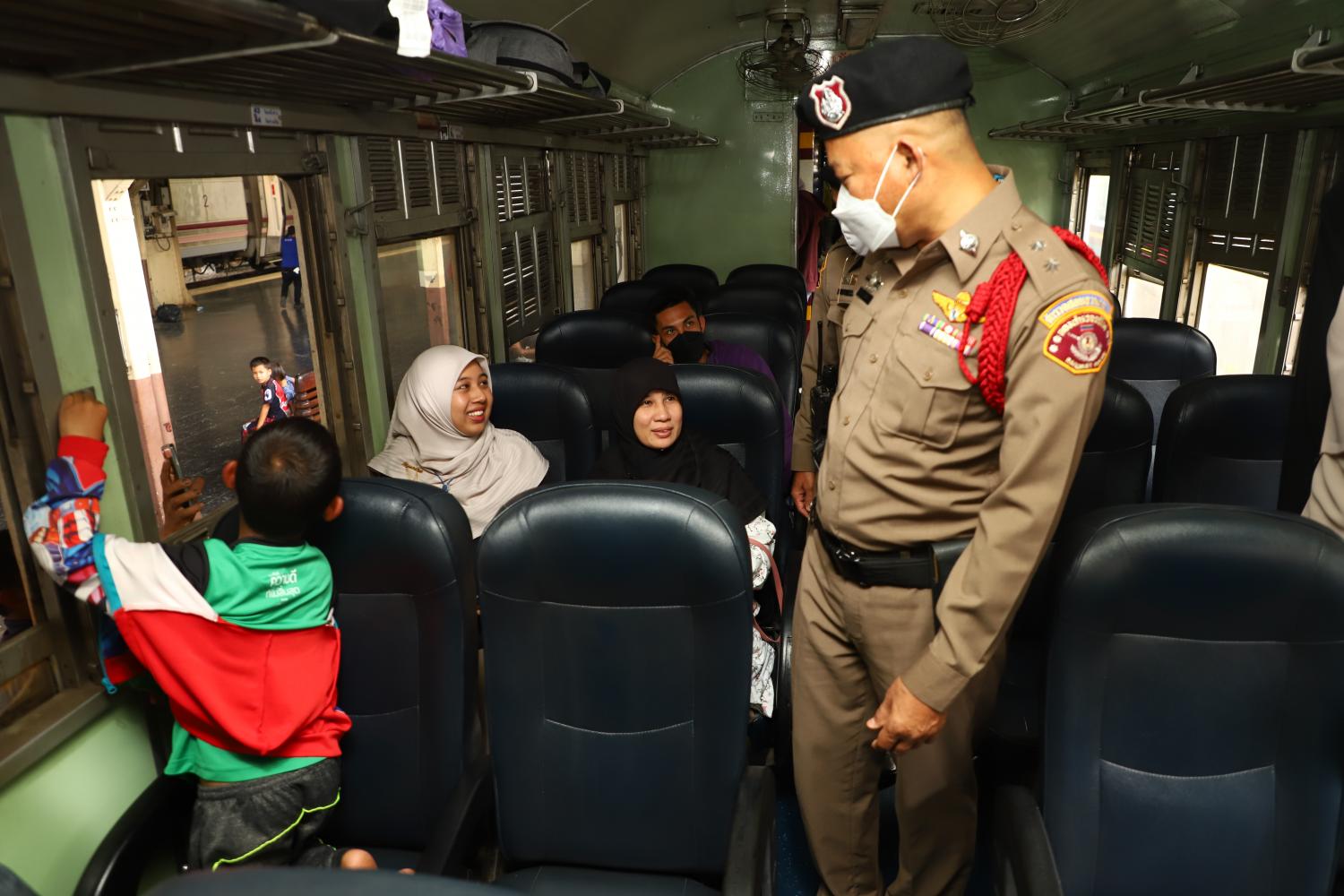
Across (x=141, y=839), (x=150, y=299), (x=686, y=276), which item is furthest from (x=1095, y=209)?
(x=141, y=839)

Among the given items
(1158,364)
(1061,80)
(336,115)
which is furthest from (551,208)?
(1061,80)

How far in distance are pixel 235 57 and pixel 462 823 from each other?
169cm

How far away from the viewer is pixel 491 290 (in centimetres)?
488

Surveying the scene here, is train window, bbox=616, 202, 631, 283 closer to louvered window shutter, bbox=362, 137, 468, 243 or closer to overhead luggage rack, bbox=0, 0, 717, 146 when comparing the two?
louvered window shutter, bbox=362, 137, 468, 243

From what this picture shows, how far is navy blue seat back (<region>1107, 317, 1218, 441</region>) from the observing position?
3.95 m

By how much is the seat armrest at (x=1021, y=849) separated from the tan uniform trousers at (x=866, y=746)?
0.85 feet

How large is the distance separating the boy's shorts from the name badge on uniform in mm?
1607

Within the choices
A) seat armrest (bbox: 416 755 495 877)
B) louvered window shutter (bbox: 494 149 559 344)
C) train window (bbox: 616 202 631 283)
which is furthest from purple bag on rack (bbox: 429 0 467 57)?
train window (bbox: 616 202 631 283)

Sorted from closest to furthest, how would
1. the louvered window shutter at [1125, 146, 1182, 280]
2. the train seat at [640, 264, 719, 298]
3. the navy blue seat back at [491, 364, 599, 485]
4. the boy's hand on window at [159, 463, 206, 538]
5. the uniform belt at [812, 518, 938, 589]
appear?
the uniform belt at [812, 518, 938, 589], the boy's hand on window at [159, 463, 206, 538], the navy blue seat back at [491, 364, 599, 485], the louvered window shutter at [1125, 146, 1182, 280], the train seat at [640, 264, 719, 298]

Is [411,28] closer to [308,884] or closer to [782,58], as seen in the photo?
[308,884]

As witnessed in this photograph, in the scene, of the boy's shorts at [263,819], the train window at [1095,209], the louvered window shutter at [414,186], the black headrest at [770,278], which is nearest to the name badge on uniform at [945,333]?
the boy's shorts at [263,819]

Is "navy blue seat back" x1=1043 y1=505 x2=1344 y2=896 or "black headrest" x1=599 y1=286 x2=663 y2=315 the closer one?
"navy blue seat back" x1=1043 y1=505 x2=1344 y2=896

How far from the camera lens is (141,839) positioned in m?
1.72

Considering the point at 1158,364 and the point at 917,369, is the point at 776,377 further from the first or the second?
the point at 917,369
